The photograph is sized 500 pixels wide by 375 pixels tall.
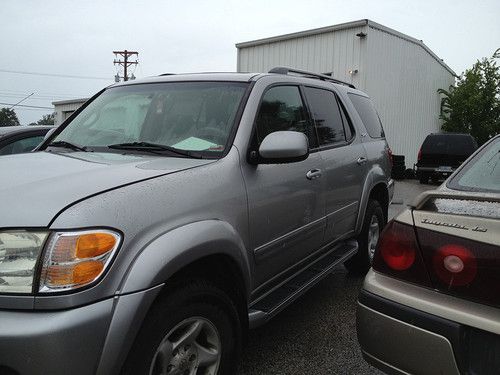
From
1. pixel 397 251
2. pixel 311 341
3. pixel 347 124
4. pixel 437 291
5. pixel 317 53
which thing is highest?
pixel 317 53

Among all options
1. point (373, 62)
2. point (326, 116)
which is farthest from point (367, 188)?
point (373, 62)

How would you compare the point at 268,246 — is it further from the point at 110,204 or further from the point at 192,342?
the point at 110,204

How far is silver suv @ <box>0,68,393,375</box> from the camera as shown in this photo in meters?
1.62

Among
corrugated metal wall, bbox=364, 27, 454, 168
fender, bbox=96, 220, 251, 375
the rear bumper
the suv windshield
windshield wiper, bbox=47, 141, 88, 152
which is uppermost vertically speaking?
corrugated metal wall, bbox=364, 27, 454, 168

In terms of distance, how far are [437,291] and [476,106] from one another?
24164 millimetres

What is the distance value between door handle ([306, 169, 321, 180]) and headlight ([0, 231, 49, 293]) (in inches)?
75.2

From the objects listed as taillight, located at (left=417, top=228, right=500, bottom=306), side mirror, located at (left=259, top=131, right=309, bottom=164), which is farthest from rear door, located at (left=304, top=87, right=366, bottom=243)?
taillight, located at (left=417, top=228, right=500, bottom=306)

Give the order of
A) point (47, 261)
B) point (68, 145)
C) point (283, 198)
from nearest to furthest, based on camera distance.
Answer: point (47, 261)
point (283, 198)
point (68, 145)

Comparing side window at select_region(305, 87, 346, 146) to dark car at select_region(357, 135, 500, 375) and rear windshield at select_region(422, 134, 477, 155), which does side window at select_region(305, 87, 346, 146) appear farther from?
rear windshield at select_region(422, 134, 477, 155)

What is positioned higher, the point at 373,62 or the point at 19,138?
the point at 373,62

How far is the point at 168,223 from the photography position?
1.92 m

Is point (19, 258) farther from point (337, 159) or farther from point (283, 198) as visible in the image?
point (337, 159)

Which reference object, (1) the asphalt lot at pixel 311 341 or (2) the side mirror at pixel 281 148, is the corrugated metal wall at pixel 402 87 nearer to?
(1) the asphalt lot at pixel 311 341

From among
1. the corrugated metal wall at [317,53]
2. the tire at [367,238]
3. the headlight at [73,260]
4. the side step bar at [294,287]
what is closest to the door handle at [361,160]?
the tire at [367,238]
